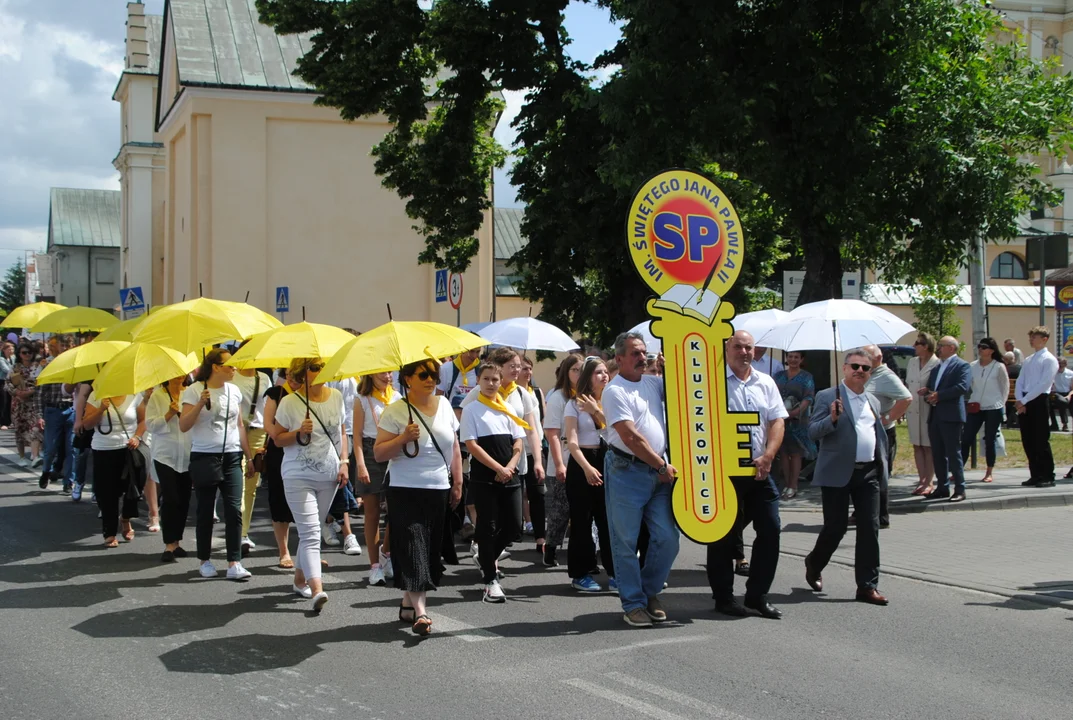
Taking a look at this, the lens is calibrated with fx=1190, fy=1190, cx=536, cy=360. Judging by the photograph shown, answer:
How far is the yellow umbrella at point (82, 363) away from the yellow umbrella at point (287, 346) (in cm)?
285

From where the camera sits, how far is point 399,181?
68.6ft

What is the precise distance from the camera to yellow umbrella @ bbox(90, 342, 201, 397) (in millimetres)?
9523

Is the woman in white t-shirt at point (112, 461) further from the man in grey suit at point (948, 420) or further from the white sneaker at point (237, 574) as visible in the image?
the man in grey suit at point (948, 420)

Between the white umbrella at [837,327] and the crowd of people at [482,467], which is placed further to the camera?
the white umbrella at [837,327]

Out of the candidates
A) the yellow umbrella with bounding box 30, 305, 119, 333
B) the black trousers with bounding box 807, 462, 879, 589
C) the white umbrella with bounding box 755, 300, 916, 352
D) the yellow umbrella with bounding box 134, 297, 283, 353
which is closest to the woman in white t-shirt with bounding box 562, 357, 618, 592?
the black trousers with bounding box 807, 462, 879, 589

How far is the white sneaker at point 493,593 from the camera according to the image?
28.4 ft

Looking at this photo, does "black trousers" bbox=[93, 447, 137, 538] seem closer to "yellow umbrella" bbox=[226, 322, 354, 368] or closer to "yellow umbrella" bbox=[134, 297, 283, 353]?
"yellow umbrella" bbox=[134, 297, 283, 353]

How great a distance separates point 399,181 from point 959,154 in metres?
9.61

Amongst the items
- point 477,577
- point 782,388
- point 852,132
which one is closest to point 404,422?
point 477,577

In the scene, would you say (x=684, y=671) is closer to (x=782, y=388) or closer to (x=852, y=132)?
(x=782, y=388)

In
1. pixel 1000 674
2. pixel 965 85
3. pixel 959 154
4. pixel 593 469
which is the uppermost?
pixel 965 85

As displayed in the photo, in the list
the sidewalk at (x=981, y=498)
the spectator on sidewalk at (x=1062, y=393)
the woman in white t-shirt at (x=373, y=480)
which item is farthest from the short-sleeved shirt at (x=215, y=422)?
the spectator on sidewalk at (x=1062, y=393)

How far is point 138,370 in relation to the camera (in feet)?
31.7

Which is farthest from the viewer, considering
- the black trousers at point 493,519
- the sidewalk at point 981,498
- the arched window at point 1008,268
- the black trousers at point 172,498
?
the arched window at point 1008,268
